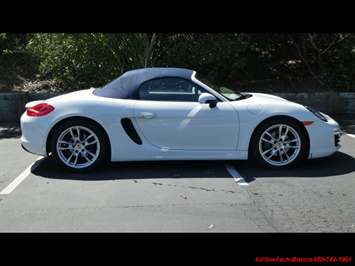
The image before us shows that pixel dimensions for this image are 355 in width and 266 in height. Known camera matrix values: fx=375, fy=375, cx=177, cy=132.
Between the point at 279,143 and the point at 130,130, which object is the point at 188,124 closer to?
the point at 130,130

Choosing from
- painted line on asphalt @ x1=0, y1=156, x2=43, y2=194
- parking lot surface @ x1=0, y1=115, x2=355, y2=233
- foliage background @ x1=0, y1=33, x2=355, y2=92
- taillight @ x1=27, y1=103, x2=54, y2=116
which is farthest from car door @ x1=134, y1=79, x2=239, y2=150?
foliage background @ x1=0, y1=33, x2=355, y2=92

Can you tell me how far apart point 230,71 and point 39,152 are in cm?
570

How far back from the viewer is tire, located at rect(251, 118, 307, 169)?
477 cm

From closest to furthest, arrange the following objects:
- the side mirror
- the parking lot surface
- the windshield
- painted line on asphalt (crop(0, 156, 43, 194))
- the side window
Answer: the parking lot surface, painted line on asphalt (crop(0, 156, 43, 194)), the side mirror, the side window, the windshield

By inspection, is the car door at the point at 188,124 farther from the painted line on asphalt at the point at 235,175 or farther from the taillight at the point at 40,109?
the taillight at the point at 40,109

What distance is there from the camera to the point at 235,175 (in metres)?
4.64

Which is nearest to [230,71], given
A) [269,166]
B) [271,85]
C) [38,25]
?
[271,85]

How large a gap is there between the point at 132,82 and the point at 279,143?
2079 millimetres

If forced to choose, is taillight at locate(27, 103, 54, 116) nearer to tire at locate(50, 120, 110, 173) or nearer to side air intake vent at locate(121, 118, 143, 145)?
tire at locate(50, 120, 110, 173)

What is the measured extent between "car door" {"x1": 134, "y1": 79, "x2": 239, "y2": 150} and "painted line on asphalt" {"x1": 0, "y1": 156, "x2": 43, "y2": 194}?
5.20 feet

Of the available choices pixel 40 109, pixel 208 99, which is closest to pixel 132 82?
pixel 208 99

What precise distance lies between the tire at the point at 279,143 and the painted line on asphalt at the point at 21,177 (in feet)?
9.56

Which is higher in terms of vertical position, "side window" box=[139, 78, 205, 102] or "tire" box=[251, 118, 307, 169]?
"side window" box=[139, 78, 205, 102]
